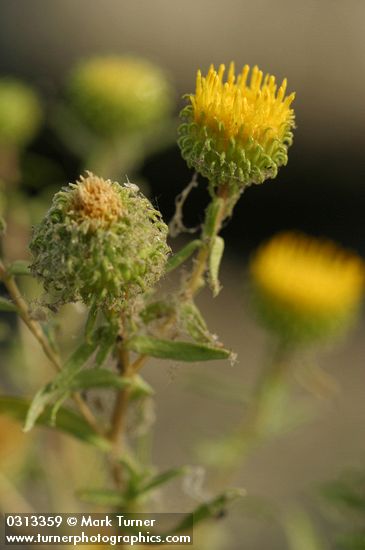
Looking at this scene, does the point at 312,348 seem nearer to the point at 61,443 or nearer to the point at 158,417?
the point at 61,443

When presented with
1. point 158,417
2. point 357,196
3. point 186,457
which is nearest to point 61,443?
point 186,457

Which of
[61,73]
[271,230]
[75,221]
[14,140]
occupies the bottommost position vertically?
[75,221]

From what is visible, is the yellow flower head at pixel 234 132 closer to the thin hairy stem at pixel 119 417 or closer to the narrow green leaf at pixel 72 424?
the thin hairy stem at pixel 119 417

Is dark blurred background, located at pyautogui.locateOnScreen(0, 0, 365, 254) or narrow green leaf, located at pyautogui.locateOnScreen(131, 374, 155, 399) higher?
dark blurred background, located at pyautogui.locateOnScreen(0, 0, 365, 254)

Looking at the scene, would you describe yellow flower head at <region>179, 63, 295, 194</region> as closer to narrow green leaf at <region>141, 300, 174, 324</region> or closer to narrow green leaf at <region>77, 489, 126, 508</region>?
narrow green leaf at <region>141, 300, 174, 324</region>

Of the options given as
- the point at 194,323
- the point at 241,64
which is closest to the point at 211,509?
the point at 194,323

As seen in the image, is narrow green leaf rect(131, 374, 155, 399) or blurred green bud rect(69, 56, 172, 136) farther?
blurred green bud rect(69, 56, 172, 136)

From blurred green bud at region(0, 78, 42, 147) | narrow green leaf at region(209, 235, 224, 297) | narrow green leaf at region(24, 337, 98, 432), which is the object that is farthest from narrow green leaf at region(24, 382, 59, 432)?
blurred green bud at region(0, 78, 42, 147)

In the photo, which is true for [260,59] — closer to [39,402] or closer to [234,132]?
[234,132]
